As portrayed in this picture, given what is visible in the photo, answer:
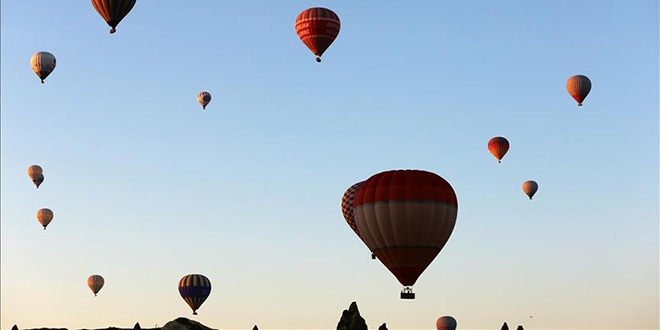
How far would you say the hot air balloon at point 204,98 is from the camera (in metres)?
97.1

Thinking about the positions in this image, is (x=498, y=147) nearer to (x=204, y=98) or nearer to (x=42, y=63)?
(x=204, y=98)

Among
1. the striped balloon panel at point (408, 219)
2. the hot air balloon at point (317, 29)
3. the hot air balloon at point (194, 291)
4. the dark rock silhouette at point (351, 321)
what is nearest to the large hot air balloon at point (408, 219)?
the striped balloon panel at point (408, 219)

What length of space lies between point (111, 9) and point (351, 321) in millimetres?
26517

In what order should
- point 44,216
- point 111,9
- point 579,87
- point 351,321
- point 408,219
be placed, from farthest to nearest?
1. point 44,216
2. point 579,87
3. point 111,9
4. point 351,321
5. point 408,219

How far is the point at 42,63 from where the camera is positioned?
94.3 m

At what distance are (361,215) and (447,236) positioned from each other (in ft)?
14.8

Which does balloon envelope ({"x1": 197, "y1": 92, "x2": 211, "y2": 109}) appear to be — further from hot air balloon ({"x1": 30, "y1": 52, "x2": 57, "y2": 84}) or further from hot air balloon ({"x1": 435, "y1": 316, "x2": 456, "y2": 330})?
hot air balloon ({"x1": 435, "y1": 316, "x2": 456, "y2": 330})

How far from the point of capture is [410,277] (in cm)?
5931

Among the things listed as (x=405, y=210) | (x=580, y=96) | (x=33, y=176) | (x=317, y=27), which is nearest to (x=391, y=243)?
(x=405, y=210)

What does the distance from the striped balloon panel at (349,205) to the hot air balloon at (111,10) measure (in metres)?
18.8

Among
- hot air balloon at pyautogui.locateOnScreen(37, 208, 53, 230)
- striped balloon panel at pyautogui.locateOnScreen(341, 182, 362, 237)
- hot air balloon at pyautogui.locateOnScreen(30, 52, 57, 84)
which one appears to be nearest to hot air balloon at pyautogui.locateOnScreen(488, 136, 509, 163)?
striped balloon panel at pyautogui.locateOnScreen(341, 182, 362, 237)

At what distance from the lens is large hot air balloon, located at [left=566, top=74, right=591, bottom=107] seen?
8962cm

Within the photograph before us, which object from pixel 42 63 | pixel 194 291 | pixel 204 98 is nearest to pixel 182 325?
pixel 194 291

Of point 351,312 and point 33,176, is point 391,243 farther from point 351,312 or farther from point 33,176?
point 33,176
